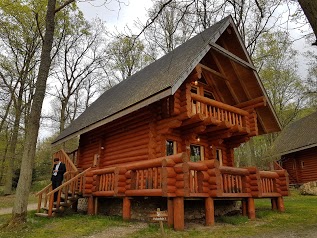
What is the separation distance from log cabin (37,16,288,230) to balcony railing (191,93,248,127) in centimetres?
4

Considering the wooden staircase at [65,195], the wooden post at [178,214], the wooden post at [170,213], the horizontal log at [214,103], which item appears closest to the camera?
the wooden post at [178,214]

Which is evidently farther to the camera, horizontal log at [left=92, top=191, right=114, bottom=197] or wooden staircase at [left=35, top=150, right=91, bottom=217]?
wooden staircase at [left=35, top=150, right=91, bottom=217]

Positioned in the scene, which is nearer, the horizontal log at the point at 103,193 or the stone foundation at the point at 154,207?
the horizontal log at the point at 103,193

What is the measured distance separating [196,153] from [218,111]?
2.72 m

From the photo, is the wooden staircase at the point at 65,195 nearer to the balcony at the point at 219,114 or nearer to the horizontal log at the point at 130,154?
the horizontal log at the point at 130,154

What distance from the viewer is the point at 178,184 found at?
7.64 metres

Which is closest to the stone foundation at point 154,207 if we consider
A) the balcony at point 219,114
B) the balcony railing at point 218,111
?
the balcony at point 219,114

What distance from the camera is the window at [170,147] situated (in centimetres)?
1155

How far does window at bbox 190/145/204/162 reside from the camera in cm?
1279

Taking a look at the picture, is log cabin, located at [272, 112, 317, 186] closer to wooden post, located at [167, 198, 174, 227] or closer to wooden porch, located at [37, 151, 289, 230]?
wooden porch, located at [37, 151, 289, 230]

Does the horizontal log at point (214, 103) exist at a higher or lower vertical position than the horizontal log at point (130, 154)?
higher

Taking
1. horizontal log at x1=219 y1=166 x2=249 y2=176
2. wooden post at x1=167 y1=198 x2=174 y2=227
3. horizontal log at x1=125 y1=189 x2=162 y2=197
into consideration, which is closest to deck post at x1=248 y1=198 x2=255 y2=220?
horizontal log at x1=219 y1=166 x2=249 y2=176

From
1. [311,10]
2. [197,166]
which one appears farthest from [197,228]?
[311,10]

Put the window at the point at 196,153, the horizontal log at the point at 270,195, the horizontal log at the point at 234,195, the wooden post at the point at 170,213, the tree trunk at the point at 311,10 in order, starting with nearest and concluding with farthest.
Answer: the tree trunk at the point at 311,10
the wooden post at the point at 170,213
the horizontal log at the point at 234,195
the horizontal log at the point at 270,195
the window at the point at 196,153
